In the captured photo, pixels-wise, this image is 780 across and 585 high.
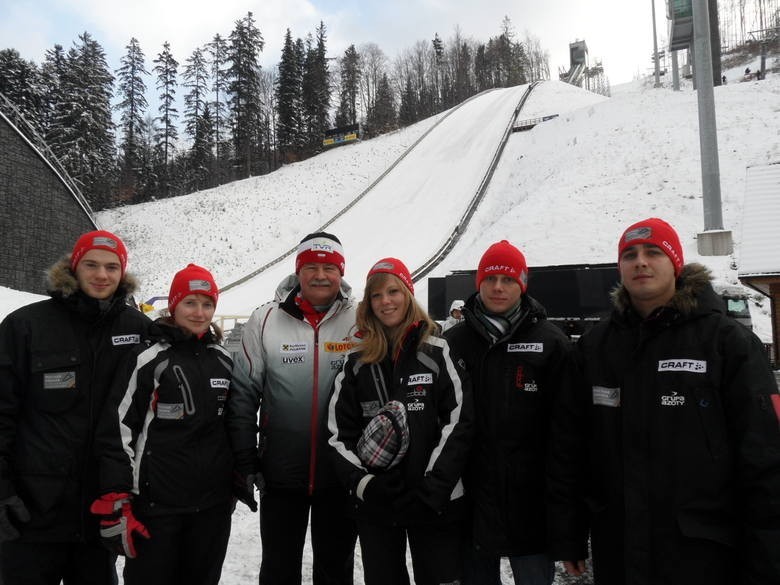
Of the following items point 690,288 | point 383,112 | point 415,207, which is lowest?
point 690,288

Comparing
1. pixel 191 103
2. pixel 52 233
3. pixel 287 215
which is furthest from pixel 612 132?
pixel 191 103

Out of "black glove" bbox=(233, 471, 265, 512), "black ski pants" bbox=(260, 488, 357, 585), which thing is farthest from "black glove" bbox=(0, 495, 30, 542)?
"black ski pants" bbox=(260, 488, 357, 585)

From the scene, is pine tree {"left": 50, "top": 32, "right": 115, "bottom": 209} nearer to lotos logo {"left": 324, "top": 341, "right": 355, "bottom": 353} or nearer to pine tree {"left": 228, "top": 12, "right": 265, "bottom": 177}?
pine tree {"left": 228, "top": 12, "right": 265, "bottom": 177}

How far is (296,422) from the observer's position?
9.32ft

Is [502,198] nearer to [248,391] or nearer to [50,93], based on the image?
[248,391]

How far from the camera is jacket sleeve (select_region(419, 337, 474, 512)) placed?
2.30 metres

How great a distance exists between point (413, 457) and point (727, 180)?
59.9 ft

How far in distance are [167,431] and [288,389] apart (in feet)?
2.21

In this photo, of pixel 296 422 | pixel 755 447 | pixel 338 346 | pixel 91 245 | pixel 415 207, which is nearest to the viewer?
pixel 755 447

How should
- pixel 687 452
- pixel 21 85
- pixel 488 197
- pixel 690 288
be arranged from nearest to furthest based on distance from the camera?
1. pixel 687 452
2. pixel 690 288
3. pixel 488 197
4. pixel 21 85

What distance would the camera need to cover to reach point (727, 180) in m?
16.2

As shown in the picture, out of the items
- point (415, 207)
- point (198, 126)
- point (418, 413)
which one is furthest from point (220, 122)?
point (418, 413)

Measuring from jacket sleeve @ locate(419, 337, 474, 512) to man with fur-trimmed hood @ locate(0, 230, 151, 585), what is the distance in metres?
1.75

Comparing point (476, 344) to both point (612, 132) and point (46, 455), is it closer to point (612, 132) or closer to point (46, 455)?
point (46, 455)
